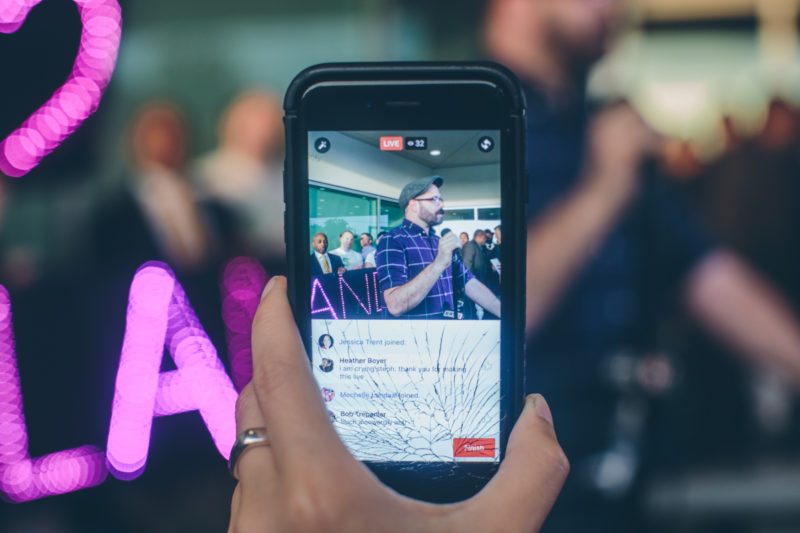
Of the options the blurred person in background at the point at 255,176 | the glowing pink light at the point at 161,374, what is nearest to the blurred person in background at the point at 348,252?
the glowing pink light at the point at 161,374

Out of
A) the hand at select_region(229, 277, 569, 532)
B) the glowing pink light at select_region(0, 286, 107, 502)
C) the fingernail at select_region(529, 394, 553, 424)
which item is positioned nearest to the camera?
the hand at select_region(229, 277, 569, 532)

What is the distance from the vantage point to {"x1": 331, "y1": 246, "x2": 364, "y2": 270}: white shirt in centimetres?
85

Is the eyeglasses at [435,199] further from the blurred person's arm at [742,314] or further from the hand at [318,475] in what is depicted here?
the blurred person's arm at [742,314]

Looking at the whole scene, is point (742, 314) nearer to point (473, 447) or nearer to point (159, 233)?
point (473, 447)

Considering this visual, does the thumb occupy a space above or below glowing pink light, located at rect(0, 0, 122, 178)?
below

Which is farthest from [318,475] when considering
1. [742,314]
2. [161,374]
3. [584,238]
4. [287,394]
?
[161,374]

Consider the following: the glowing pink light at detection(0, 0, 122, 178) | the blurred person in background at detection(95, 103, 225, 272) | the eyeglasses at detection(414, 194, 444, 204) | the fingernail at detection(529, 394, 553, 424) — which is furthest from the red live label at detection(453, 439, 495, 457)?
the blurred person in background at detection(95, 103, 225, 272)

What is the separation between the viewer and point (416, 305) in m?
0.86

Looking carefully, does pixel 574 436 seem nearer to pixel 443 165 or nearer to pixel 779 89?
pixel 443 165

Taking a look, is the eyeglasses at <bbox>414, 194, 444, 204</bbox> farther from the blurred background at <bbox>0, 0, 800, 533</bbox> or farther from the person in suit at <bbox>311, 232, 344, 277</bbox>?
the blurred background at <bbox>0, 0, 800, 533</bbox>

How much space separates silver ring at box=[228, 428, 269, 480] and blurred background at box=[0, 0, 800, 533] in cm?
81

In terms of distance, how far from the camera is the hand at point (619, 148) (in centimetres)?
143

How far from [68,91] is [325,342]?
2313 millimetres

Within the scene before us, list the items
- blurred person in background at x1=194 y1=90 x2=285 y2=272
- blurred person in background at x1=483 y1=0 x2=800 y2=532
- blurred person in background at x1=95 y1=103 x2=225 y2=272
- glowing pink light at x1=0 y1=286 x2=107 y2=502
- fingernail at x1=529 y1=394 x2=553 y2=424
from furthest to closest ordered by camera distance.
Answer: blurred person in background at x1=194 y1=90 x2=285 y2=272
blurred person in background at x1=95 y1=103 x2=225 y2=272
glowing pink light at x1=0 y1=286 x2=107 y2=502
blurred person in background at x1=483 y1=0 x2=800 y2=532
fingernail at x1=529 y1=394 x2=553 y2=424
